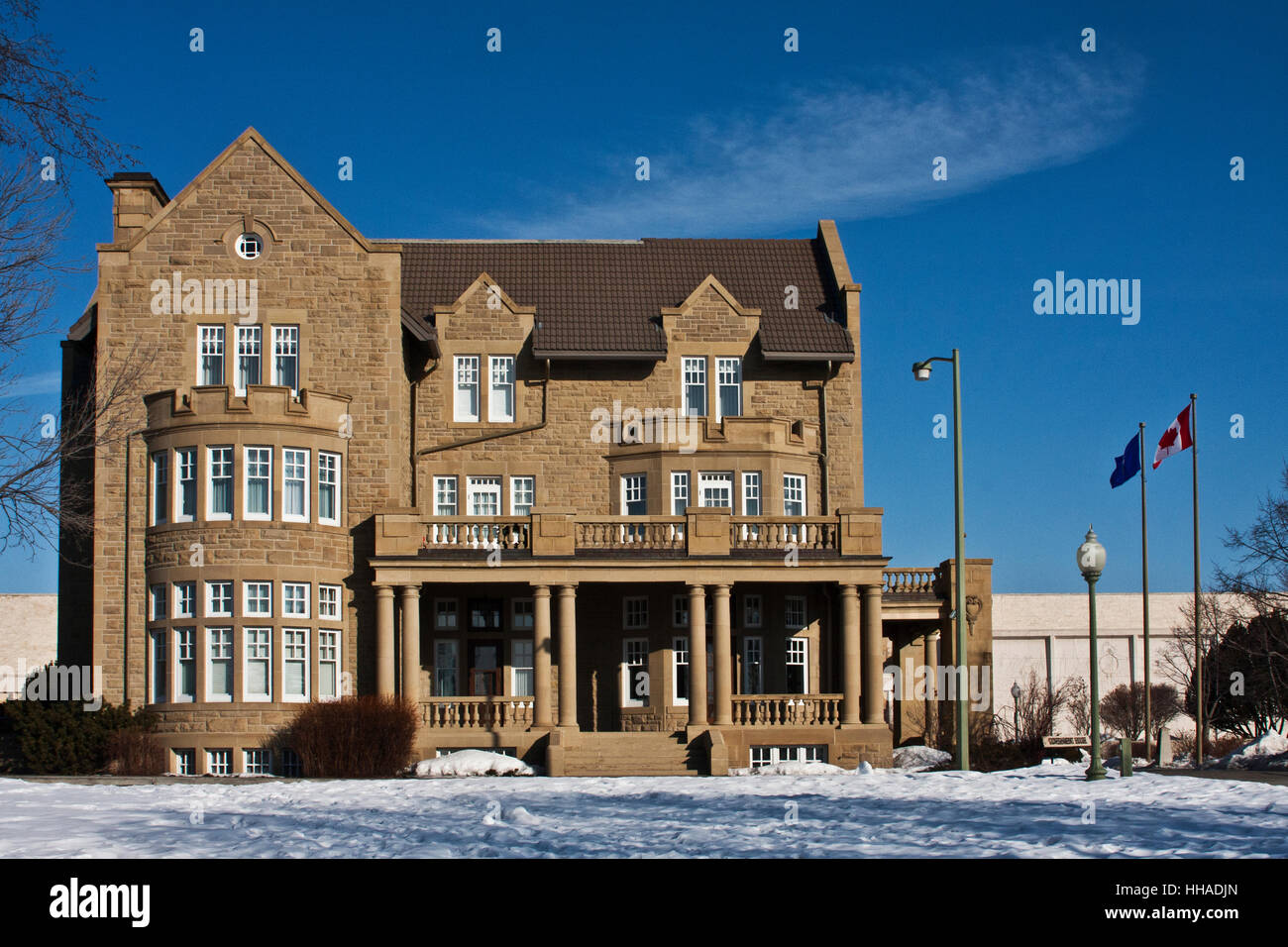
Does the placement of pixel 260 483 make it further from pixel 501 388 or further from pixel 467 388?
pixel 501 388

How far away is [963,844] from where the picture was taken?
15359 mm

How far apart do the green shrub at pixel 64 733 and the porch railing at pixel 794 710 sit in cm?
1351

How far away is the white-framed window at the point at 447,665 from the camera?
3672 centimetres

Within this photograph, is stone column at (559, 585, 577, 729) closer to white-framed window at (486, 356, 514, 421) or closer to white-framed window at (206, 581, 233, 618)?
white-framed window at (486, 356, 514, 421)

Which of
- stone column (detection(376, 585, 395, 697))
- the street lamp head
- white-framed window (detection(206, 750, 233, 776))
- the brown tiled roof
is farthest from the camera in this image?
the brown tiled roof

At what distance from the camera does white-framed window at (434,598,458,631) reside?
36719 mm

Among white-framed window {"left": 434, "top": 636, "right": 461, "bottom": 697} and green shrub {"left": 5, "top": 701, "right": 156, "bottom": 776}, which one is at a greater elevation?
white-framed window {"left": 434, "top": 636, "right": 461, "bottom": 697}

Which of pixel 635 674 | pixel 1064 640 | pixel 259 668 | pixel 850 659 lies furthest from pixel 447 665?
pixel 1064 640

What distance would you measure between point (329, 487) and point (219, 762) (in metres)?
6.67

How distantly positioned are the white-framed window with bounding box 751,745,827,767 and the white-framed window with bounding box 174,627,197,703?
12777 mm

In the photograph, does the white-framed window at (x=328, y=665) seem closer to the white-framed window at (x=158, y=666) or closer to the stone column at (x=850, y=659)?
the white-framed window at (x=158, y=666)

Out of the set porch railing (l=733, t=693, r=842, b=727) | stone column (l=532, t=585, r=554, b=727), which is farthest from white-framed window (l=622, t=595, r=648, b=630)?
porch railing (l=733, t=693, r=842, b=727)
